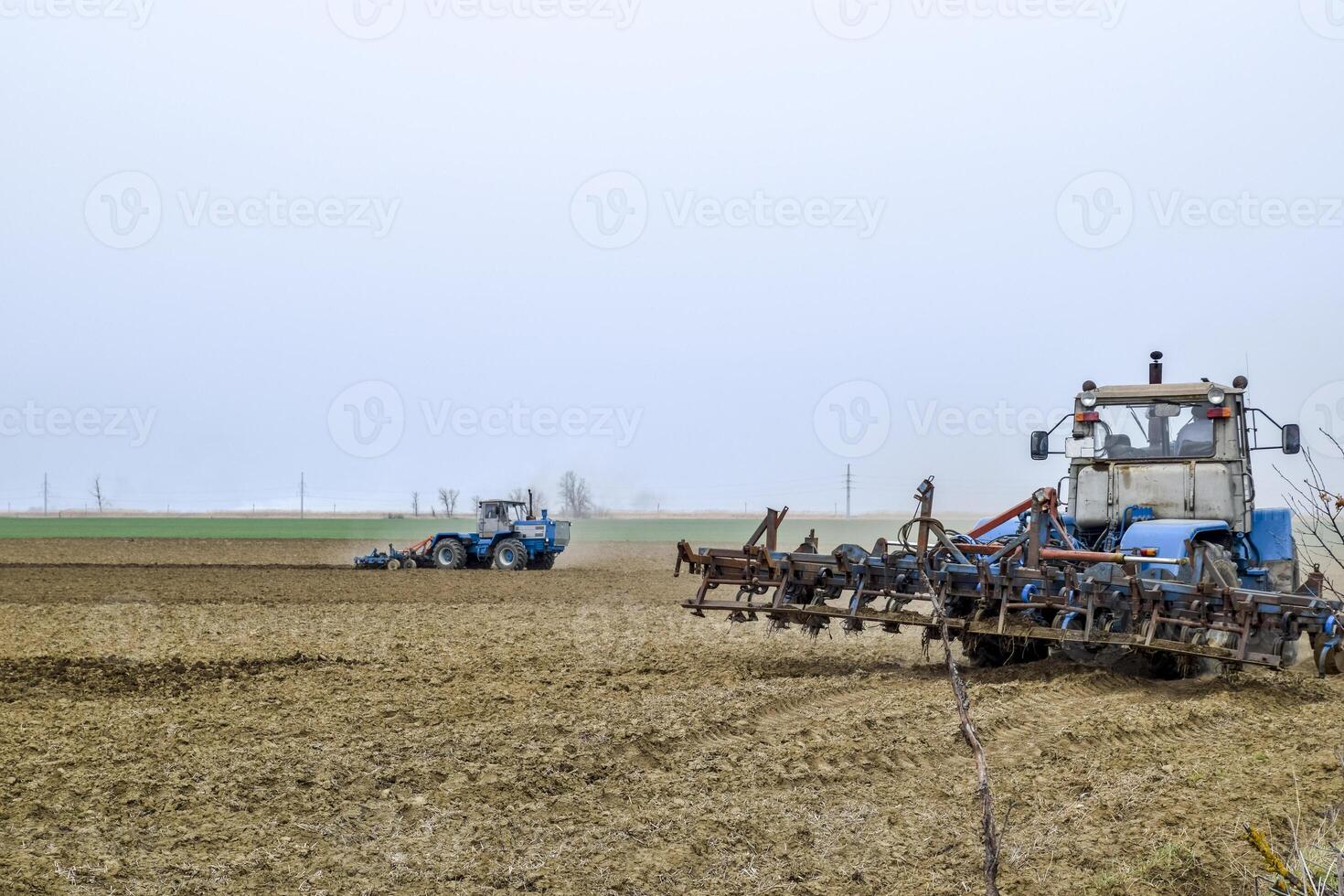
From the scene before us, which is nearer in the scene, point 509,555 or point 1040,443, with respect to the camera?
point 1040,443

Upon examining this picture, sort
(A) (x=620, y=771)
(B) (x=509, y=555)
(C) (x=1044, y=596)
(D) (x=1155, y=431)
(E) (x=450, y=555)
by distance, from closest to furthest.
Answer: (A) (x=620, y=771), (C) (x=1044, y=596), (D) (x=1155, y=431), (B) (x=509, y=555), (E) (x=450, y=555)

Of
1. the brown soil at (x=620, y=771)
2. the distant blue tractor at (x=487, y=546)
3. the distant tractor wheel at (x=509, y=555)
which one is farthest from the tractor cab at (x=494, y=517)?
the brown soil at (x=620, y=771)

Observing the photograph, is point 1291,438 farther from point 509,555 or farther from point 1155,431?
point 509,555

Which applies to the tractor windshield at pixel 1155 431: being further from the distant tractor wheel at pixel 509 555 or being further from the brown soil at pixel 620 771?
the distant tractor wheel at pixel 509 555

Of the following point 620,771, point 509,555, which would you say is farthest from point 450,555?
point 620,771

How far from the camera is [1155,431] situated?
451 inches

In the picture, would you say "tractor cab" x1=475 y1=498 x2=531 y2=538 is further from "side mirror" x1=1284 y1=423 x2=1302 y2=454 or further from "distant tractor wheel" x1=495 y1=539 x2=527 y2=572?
"side mirror" x1=1284 y1=423 x2=1302 y2=454

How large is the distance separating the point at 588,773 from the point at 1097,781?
284cm

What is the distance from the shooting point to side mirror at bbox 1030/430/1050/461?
38.4 ft

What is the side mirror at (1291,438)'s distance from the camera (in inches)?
424

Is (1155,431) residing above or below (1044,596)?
above

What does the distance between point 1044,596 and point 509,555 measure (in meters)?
22.5

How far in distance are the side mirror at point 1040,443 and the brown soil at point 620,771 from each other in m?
2.28

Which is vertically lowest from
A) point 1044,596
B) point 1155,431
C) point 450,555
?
point 450,555
